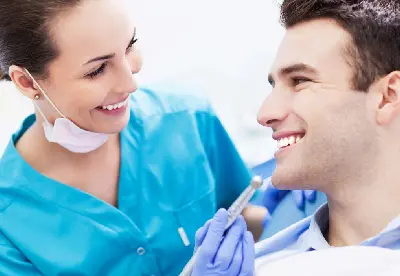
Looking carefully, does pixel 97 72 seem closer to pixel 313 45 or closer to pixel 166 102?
pixel 166 102

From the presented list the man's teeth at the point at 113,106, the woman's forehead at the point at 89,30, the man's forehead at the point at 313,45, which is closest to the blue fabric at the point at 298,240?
the man's forehead at the point at 313,45

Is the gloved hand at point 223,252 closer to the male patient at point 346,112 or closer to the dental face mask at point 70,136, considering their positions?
the male patient at point 346,112

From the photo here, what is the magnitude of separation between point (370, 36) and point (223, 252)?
51cm

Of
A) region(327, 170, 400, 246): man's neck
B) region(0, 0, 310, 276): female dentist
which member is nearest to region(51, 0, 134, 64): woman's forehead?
region(0, 0, 310, 276): female dentist

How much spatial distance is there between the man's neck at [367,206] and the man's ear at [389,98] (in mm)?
104

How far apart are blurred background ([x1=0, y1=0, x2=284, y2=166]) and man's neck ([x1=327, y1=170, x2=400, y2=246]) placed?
3.81 feet

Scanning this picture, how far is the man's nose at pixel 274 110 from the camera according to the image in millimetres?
1205

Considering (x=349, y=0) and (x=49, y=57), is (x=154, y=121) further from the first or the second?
(x=349, y=0)

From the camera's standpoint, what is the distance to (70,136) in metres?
1.41

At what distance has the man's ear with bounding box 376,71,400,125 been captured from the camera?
114cm

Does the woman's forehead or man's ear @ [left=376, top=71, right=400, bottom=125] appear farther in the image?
the woman's forehead

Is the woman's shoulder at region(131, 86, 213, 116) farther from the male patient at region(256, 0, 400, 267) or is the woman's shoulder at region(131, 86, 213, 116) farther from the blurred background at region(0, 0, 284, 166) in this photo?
the blurred background at region(0, 0, 284, 166)

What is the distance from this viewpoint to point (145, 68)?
2488 millimetres

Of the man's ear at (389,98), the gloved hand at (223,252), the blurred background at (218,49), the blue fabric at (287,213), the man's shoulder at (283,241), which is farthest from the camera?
the blurred background at (218,49)
